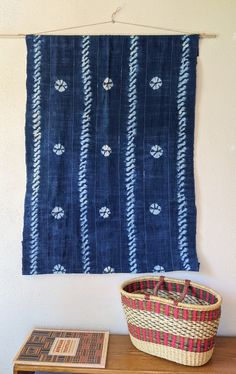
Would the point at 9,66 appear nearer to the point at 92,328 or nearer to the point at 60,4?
the point at 60,4

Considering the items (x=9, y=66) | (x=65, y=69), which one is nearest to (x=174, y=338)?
(x=65, y=69)

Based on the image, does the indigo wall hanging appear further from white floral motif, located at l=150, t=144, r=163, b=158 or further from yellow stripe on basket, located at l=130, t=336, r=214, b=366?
yellow stripe on basket, located at l=130, t=336, r=214, b=366

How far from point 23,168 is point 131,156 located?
551 mm

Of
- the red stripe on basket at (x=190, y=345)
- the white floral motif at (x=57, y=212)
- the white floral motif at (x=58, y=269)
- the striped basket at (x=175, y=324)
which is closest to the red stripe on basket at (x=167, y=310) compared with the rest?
the striped basket at (x=175, y=324)

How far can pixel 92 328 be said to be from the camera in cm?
179

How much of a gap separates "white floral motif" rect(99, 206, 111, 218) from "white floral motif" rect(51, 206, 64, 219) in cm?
20

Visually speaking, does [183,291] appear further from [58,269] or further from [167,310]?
[58,269]

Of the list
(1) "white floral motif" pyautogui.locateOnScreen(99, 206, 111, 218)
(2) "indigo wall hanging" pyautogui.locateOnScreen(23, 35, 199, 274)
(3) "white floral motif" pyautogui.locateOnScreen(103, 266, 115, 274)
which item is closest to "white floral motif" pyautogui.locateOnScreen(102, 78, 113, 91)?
(2) "indigo wall hanging" pyautogui.locateOnScreen(23, 35, 199, 274)

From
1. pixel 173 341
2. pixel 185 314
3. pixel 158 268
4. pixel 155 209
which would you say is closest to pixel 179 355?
pixel 173 341

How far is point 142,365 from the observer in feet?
4.83

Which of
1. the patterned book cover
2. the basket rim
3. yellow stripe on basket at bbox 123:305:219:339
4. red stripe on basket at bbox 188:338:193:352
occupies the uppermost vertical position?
the basket rim

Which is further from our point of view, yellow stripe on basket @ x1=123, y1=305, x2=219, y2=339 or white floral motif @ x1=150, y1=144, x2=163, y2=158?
white floral motif @ x1=150, y1=144, x2=163, y2=158

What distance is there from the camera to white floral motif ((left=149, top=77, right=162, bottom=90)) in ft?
5.52

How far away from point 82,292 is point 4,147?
0.84 m
